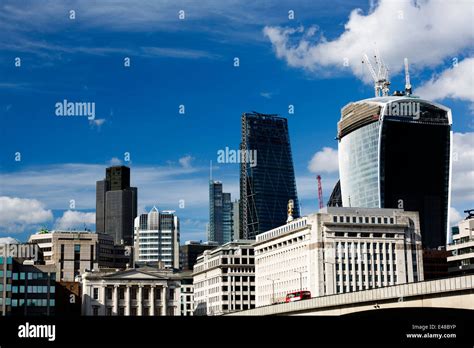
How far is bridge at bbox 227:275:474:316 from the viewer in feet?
241

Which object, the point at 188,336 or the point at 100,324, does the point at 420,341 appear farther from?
the point at 100,324

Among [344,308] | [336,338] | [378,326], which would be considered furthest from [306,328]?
[344,308]

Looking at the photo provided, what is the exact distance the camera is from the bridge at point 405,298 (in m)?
73.4

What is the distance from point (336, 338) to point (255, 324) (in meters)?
5.76

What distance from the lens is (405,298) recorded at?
82.3m

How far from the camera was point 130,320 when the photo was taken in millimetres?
55688

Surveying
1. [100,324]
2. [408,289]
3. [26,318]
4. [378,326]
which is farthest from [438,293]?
[26,318]

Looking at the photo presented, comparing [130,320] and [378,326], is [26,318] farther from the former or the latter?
[378,326]

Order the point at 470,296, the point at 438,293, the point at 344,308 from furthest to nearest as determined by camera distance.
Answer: the point at 344,308
the point at 438,293
the point at 470,296

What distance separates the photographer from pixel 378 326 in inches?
2330

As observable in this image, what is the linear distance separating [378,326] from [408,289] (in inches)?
919

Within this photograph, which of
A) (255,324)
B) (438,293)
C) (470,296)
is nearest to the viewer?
(255,324)

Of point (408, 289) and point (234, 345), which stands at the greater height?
point (408, 289)

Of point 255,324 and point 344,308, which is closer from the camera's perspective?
point 255,324
